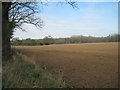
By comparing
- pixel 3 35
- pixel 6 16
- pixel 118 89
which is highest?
pixel 6 16

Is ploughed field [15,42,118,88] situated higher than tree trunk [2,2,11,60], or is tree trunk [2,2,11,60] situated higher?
tree trunk [2,2,11,60]

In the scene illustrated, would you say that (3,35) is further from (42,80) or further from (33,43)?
(33,43)

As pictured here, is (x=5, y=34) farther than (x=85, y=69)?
No

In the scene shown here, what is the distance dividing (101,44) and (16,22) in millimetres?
25313

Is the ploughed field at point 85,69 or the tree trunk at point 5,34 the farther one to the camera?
the tree trunk at point 5,34

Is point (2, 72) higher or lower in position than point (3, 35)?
lower

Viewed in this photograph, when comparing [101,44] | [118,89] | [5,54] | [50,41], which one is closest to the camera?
[118,89]

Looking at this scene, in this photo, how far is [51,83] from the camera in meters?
8.77

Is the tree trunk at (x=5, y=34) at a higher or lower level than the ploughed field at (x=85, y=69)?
higher

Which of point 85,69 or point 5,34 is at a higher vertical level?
point 5,34

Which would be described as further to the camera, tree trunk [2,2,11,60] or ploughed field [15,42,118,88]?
tree trunk [2,2,11,60]

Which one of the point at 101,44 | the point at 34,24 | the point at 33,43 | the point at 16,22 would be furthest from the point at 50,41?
the point at 34,24

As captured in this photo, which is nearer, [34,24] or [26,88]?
[26,88]

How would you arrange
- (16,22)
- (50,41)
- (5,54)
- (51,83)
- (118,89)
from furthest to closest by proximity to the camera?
(50,41) < (16,22) < (5,54) < (118,89) < (51,83)
